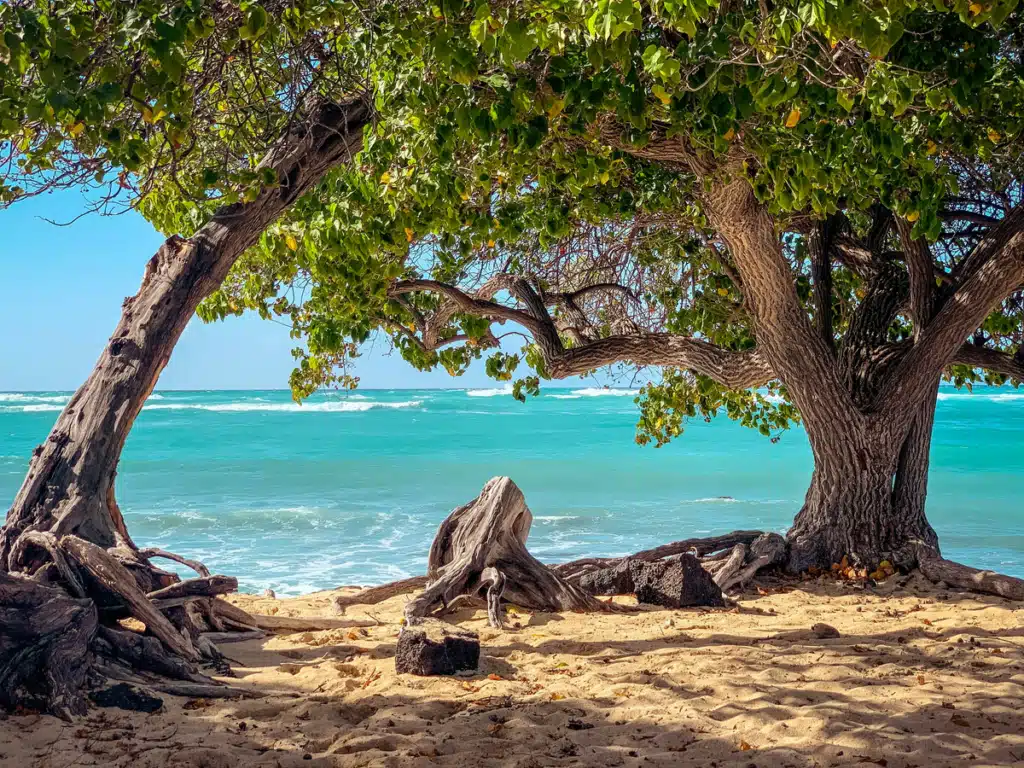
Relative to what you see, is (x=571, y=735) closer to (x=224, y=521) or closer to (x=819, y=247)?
(x=819, y=247)

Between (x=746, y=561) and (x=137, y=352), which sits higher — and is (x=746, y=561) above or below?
below

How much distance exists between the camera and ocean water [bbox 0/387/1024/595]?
14.9 metres

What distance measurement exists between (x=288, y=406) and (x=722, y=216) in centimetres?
6117

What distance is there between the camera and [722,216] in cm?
702

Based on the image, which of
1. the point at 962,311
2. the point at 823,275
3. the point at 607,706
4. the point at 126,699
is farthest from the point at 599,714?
the point at 823,275

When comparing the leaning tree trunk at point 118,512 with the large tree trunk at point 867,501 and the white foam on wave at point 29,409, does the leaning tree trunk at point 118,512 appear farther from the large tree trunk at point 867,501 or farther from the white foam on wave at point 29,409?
the white foam on wave at point 29,409

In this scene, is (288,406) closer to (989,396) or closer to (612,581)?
(989,396)

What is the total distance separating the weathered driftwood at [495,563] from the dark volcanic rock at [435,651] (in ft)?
4.71

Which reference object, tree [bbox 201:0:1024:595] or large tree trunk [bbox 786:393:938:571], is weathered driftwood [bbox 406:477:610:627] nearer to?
tree [bbox 201:0:1024:595]

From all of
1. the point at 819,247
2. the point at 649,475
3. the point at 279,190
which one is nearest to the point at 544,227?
the point at 279,190

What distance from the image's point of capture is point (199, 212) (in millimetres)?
6422

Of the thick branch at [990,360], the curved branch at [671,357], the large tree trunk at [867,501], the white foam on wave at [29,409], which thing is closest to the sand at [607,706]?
the large tree trunk at [867,501]

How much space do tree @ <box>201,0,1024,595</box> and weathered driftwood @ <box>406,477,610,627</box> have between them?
190cm

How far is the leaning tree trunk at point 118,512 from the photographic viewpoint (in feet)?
13.7
